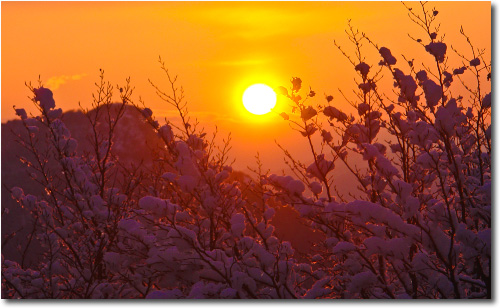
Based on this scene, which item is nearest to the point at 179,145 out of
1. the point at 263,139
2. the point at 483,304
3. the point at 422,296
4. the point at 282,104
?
the point at 282,104

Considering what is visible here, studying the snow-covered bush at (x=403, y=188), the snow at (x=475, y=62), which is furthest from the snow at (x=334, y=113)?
the snow at (x=475, y=62)

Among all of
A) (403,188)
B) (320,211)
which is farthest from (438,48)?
(320,211)

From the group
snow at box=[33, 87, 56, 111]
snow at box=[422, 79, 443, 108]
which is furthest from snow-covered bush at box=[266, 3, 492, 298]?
snow at box=[33, 87, 56, 111]

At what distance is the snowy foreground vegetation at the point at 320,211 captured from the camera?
3428 millimetres

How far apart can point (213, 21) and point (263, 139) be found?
1203 millimetres

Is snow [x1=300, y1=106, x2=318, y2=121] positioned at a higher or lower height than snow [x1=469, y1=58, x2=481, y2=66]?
lower

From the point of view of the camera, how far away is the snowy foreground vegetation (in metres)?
3.43

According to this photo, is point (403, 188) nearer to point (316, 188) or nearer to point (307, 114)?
point (316, 188)

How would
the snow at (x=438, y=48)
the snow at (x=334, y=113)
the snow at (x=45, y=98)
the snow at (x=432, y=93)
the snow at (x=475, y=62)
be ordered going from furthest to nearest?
the snow at (x=45, y=98) → the snow at (x=475, y=62) → the snow at (x=334, y=113) → the snow at (x=438, y=48) → the snow at (x=432, y=93)

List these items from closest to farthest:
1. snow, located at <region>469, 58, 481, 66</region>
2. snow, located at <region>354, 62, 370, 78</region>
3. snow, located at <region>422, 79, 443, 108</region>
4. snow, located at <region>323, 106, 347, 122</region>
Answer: snow, located at <region>422, 79, 443, 108</region> → snow, located at <region>354, 62, 370, 78</region> → snow, located at <region>323, 106, 347, 122</region> → snow, located at <region>469, 58, 481, 66</region>

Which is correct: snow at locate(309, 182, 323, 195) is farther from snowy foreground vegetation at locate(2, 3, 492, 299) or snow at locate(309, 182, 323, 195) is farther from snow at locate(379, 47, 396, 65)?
snow at locate(379, 47, 396, 65)

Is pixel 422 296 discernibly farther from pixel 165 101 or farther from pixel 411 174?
pixel 165 101

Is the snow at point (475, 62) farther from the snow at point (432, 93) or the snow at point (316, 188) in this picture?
the snow at point (316, 188)

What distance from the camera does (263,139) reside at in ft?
17.0
